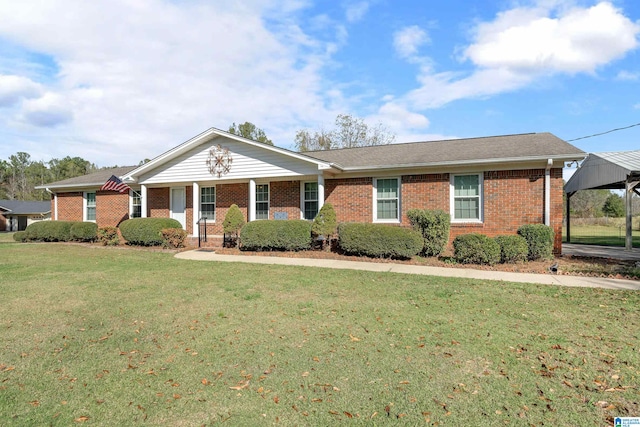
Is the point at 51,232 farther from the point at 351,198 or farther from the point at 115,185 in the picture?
the point at 351,198

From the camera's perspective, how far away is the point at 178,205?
17812 mm

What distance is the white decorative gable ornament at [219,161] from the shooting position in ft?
49.3

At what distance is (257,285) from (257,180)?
8.53 meters

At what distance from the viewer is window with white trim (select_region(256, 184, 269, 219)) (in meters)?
15.9

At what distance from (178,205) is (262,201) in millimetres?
4823

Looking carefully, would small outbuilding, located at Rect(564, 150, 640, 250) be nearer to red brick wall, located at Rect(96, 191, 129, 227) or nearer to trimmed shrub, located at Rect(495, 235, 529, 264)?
trimmed shrub, located at Rect(495, 235, 529, 264)

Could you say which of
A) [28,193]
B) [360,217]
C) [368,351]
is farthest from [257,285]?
[28,193]

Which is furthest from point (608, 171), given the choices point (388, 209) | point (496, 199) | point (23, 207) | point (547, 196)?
point (23, 207)

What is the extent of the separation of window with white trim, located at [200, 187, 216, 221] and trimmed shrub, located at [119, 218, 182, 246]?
5.66ft

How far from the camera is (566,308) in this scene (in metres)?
5.89

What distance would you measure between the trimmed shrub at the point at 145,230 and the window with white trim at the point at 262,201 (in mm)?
3818

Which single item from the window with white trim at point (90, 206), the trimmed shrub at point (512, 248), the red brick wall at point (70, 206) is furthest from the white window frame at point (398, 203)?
the red brick wall at point (70, 206)

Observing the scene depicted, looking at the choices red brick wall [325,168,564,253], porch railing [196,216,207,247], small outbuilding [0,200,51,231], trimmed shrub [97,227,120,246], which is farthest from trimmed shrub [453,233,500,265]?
small outbuilding [0,200,51,231]

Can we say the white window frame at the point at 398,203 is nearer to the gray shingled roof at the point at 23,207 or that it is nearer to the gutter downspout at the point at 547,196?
the gutter downspout at the point at 547,196
